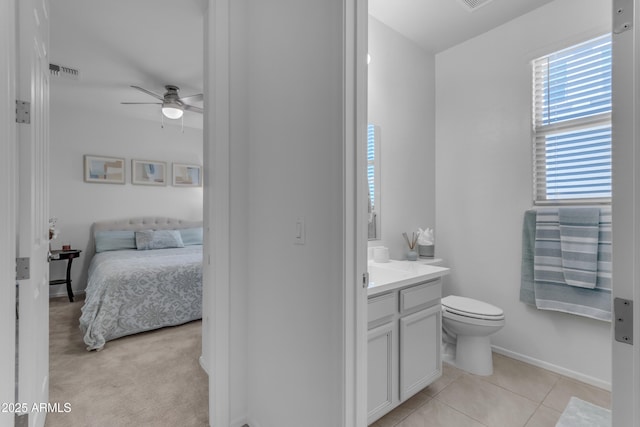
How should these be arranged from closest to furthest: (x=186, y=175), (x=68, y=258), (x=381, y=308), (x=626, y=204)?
(x=626, y=204) → (x=381, y=308) → (x=68, y=258) → (x=186, y=175)

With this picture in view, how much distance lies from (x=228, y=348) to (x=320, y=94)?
1.39 metres

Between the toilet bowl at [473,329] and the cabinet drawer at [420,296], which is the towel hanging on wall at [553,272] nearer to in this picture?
the toilet bowl at [473,329]

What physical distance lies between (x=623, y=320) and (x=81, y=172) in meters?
5.64

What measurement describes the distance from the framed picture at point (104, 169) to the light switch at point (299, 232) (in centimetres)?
→ 449

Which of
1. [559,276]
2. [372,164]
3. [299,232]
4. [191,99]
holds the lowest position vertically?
[559,276]

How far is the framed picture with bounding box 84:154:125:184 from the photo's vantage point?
14.2 feet

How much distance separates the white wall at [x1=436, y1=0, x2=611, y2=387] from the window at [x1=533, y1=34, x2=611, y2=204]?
0.08 meters

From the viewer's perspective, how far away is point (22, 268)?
1.19 metres

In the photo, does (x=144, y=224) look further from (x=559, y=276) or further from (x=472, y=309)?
(x=559, y=276)

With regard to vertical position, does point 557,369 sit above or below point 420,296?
below

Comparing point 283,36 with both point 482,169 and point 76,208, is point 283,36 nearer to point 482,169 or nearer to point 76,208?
point 482,169

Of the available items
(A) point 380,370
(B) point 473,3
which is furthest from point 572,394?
(B) point 473,3

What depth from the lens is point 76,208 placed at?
14.0ft

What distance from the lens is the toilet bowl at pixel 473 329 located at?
2102mm
